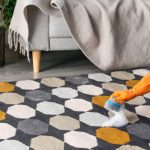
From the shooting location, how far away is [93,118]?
1642mm

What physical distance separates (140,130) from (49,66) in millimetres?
1008

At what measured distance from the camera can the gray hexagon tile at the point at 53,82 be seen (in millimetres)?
2035

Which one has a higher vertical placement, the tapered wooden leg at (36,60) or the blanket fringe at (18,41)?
the blanket fringe at (18,41)

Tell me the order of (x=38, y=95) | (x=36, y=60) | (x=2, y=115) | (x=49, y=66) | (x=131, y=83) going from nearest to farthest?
(x=2, y=115) < (x=38, y=95) < (x=131, y=83) < (x=36, y=60) < (x=49, y=66)

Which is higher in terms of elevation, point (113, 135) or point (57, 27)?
point (57, 27)

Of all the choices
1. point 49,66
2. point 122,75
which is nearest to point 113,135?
point 122,75

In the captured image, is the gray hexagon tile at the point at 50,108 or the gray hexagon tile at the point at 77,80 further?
the gray hexagon tile at the point at 77,80

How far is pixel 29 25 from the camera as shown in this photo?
210 cm

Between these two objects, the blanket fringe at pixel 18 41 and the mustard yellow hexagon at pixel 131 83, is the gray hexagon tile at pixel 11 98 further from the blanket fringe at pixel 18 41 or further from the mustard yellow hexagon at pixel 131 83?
the mustard yellow hexagon at pixel 131 83

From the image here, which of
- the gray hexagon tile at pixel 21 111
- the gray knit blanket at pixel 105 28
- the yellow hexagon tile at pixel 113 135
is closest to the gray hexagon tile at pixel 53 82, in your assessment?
the gray knit blanket at pixel 105 28

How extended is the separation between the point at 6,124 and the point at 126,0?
1.20 meters

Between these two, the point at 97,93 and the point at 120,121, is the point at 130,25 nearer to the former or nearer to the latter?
the point at 97,93

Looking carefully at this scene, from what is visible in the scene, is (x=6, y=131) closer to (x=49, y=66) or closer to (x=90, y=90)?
(x=90, y=90)

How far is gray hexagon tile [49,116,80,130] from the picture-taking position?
1548 mm
